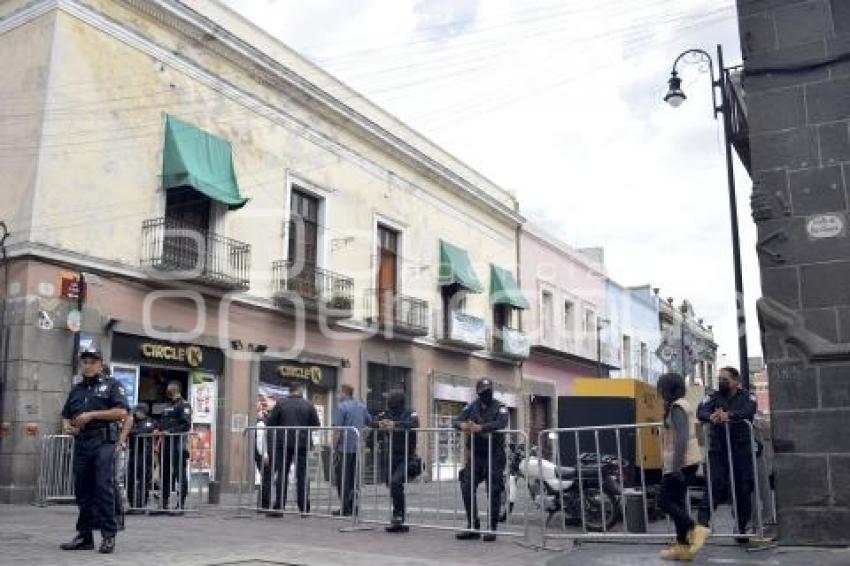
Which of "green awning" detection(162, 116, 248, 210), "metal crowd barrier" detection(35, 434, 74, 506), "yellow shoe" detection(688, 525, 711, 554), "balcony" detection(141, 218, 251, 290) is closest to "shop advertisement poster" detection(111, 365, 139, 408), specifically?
"balcony" detection(141, 218, 251, 290)

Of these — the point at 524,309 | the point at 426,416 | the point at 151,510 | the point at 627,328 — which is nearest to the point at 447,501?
the point at 151,510

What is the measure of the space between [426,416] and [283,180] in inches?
328

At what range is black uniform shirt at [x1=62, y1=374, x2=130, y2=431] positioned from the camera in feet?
24.5

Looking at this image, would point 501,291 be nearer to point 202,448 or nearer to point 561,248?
point 561,248

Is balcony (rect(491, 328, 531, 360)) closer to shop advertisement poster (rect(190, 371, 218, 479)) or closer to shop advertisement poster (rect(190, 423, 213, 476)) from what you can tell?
shop advertisement poster (rect(190, 371, 218, 479))

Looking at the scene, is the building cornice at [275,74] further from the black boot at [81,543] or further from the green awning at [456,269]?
the black boot at [81,543]

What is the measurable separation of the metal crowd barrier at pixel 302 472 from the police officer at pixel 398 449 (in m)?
0.80

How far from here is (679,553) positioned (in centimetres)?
699

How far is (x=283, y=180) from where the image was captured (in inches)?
746

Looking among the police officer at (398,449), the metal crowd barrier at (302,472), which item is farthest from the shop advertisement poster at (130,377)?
the police officer at (398,449)

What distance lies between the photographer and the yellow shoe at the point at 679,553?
6951 millimetres

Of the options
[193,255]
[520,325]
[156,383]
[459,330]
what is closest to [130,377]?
[156,383]

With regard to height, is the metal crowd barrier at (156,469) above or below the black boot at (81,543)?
above

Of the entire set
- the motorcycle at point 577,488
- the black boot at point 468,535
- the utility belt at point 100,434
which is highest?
the utility belt at point 100,434
